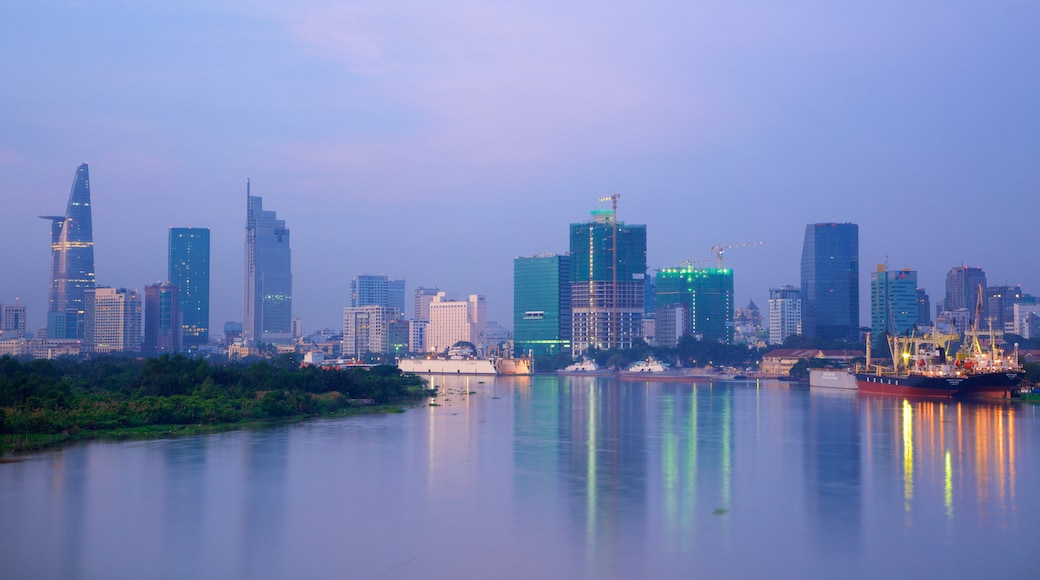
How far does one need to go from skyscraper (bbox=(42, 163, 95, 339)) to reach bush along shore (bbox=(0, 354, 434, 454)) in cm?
13930

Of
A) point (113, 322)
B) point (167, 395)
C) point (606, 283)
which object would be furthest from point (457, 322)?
point (167, 395)

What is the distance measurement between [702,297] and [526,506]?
562ft

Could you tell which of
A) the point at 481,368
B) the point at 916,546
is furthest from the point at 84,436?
the point at 481,368

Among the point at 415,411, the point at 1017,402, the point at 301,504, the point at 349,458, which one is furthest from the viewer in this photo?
the point at 1017,402

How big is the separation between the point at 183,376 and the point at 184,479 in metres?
21.8

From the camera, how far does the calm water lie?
17.8 metres

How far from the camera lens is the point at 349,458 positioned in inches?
1246

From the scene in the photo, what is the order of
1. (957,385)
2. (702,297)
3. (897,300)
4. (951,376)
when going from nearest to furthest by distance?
(957,385) < (951,376) < (897,300) < (702,297)

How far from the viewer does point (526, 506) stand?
76.0 feet

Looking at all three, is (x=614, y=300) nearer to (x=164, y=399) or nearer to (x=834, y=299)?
(x=834, y=299)

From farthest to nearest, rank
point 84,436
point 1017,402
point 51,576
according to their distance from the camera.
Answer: point 1017,402 → point 84,436 → point 51,576

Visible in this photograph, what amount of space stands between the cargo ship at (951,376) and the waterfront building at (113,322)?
146418 millimetres

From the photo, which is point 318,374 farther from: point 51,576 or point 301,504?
point 51,576

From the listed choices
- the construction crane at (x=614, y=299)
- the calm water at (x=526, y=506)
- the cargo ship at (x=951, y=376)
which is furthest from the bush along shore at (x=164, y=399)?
the construction crane at (x=614, y=299)
